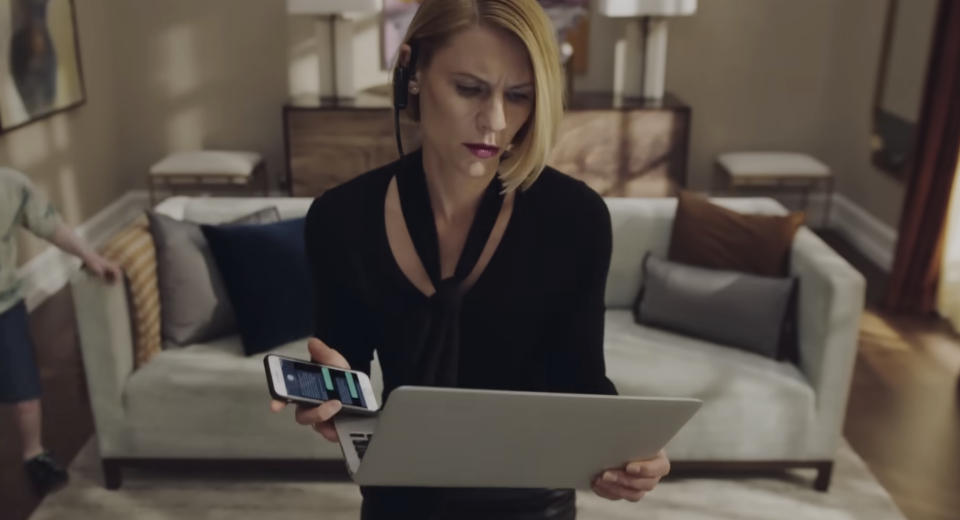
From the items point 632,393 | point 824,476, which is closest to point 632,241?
point 632,393

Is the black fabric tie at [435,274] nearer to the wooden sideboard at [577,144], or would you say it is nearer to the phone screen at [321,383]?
the phone screen at [321,383]

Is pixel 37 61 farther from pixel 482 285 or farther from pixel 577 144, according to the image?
pixel 482 285

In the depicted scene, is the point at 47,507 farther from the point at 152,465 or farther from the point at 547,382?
the point at 547,382

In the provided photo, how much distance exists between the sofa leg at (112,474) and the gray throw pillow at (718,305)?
1.52m

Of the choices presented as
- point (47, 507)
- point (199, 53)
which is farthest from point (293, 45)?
point (47, 507)

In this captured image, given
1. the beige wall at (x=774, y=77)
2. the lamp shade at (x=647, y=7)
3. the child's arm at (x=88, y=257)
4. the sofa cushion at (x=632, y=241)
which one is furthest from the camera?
the beige wall at (x=774, y=77)

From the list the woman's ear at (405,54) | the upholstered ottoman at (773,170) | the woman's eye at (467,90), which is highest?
the woman's ear at (405,54)

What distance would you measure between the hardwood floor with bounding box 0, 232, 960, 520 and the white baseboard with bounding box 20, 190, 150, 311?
7 cm

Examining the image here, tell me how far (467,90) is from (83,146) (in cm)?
375

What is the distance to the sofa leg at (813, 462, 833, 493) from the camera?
7.39 feet

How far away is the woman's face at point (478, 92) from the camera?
0.88 metres

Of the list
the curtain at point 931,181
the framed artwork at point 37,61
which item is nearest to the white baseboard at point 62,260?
the framed artwork at point 37,61

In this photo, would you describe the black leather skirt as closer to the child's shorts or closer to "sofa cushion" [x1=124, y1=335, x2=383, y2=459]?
"sofa cushion" [x1=124, y1=335, x2=383, y2=459]

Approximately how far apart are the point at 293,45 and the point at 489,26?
12.6 feet
